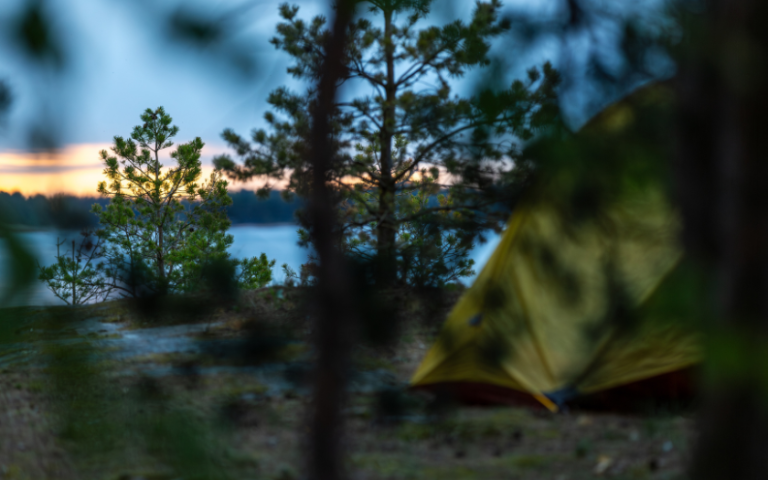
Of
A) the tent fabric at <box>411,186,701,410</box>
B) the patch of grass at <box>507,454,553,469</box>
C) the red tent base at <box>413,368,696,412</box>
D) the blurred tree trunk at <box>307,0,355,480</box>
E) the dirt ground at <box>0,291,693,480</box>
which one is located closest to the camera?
the blurred tree trunk at <box>307,0,355,480</box>

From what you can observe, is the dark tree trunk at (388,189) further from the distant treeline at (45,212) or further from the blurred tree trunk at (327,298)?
the distant treeline at (45,212)

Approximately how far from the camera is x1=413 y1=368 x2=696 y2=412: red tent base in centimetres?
308

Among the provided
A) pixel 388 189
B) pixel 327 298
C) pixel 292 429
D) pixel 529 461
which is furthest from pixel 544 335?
pixel 327 298

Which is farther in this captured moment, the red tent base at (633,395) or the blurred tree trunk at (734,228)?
the red tent base at (633,395)

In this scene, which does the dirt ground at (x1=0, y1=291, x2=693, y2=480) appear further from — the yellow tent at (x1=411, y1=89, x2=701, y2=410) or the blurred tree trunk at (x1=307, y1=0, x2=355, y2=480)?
the blurred tree trunk at (x1=307, y1=0, x2=355, y2=480)

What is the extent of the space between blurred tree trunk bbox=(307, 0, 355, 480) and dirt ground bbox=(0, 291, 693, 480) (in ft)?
2.23

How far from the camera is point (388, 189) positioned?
3438mm

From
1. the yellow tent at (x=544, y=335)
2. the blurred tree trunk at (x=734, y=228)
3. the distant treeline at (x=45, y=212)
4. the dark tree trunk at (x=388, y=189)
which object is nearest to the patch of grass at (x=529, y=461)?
the yellow tent at (x=544, y=335)

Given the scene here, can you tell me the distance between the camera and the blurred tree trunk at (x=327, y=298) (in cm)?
115

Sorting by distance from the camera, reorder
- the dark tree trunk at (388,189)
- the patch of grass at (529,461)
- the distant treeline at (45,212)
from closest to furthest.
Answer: the distant treeline at (45,212) < the dark tree trunk at (388,189) < the patch of grass at (529,461)

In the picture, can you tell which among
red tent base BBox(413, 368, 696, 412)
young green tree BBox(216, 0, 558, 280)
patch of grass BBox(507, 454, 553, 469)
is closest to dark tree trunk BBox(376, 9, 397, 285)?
young green tree BBox(216, 0, 558, 280)

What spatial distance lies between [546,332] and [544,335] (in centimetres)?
2

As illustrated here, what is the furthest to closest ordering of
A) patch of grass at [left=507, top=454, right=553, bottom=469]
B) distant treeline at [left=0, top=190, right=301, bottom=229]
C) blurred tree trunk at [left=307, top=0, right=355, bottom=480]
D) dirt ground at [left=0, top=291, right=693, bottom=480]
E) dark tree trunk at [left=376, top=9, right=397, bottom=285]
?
patch of grass at [left=507, top=454, right=553, bottom=469] → dark tree trunk at [left=376, top=9, right=397, bottom=285] → dirt ground at [left=0, top=291, right=693, bottom=480] → blurred tree trunk at [left=307, top=0, right=355, bottom=480] → distant treeline at [left=0, top=190, right=301, bottom=229]

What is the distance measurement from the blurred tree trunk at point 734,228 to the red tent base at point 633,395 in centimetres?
181
